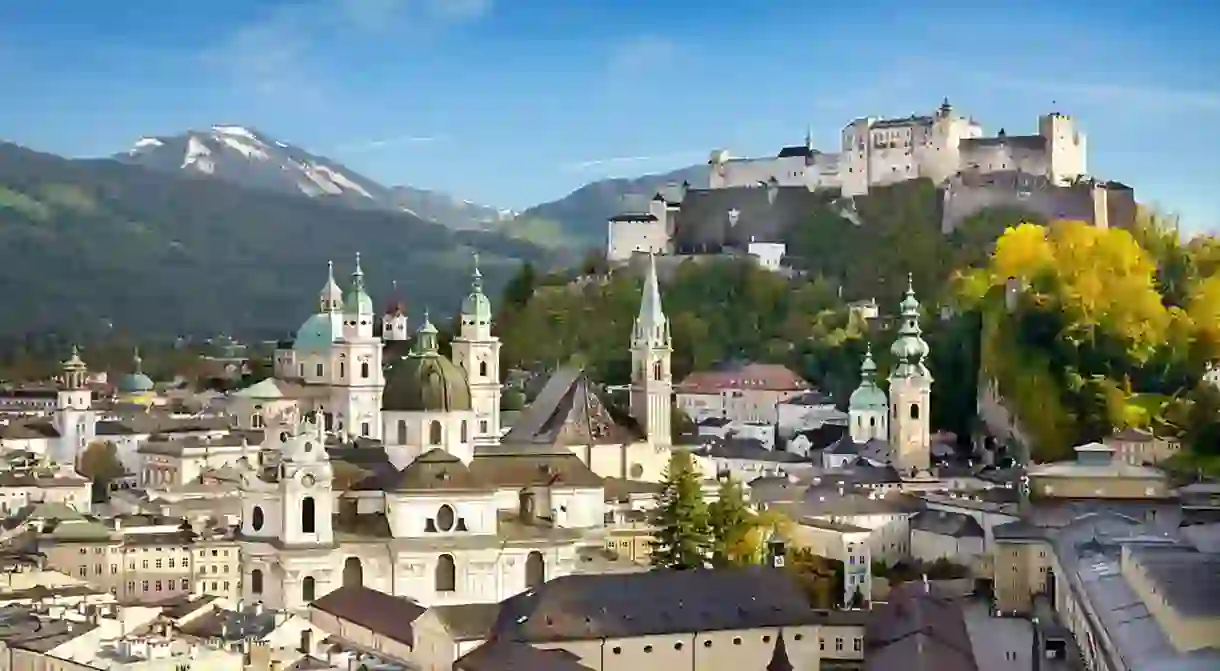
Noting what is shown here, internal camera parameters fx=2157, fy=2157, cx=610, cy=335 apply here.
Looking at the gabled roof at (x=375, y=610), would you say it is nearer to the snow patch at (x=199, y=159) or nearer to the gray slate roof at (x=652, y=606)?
the gray slate roof at (x=652, y=606)

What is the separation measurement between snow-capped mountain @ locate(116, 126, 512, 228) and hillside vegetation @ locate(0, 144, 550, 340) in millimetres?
7756

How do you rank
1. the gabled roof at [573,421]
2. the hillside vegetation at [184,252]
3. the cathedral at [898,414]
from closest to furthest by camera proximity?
the gabled roof at [573,421] < the cathedral at [898,414] < the hillside vegetation at [184,252]

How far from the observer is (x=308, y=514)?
88.9 feet

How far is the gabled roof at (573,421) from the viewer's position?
3434cm

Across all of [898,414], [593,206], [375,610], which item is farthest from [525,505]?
[593,206]

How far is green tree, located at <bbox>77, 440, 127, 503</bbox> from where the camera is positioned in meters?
42.3

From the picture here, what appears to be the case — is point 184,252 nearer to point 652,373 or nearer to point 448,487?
point 652,373

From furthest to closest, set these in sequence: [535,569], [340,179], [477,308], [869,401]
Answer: [340,179]
[869,401]
[477,308]
[535,569]

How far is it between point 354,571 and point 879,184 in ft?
88.8

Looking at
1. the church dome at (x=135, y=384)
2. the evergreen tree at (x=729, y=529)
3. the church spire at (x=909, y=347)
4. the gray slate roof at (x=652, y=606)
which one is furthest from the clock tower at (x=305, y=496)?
the church dome at (x=135, y=384)

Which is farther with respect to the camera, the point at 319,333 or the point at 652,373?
the point at 319,333

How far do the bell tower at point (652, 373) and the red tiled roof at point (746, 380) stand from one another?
7552 millimetres

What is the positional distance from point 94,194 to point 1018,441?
7058cm

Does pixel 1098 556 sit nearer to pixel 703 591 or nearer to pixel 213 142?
pixel 703 591
